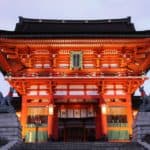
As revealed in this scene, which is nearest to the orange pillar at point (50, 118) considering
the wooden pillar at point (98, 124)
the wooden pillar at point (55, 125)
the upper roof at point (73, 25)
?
the wooden pillar at point (55, 125)

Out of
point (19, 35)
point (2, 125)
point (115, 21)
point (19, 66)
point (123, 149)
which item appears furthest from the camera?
point (115, 21)

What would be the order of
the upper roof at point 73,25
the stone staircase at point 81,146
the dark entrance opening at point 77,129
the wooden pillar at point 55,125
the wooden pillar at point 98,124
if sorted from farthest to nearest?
the upper roof at point 73,25, the dark entrance opening at point 77,129, the wooden pillar at point 98,124, the wooden pillar at point 55,125, the stone staircase at point 81,146

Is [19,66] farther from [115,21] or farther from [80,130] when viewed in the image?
[115,21]

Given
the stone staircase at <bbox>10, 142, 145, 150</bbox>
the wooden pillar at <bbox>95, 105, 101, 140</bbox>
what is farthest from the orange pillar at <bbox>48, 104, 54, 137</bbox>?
the stone staircase at <bbox>10, 142, 145, 150</bbox>

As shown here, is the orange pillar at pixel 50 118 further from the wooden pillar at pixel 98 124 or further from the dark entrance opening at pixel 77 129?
the wooden pillar at pixel 98 124

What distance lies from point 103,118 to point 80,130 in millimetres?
3576

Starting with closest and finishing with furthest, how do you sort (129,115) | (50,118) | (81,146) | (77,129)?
(81,146) → (50,118) → (129,115) → (77,129)

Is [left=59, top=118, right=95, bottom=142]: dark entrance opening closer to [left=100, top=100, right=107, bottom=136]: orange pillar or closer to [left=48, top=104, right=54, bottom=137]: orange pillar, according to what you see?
[left=48, top=104, right=54, bottom=137]: orange pillar

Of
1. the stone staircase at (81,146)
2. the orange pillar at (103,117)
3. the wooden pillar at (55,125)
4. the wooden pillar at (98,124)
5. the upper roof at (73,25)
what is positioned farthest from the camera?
the upper roof at (73,25)

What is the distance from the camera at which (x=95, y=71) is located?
26.0 m

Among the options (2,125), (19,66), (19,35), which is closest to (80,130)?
(19,66)

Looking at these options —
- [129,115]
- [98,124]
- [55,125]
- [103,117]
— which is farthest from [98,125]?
[55,125]

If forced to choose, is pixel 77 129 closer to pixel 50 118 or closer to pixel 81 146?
pixel 50 118

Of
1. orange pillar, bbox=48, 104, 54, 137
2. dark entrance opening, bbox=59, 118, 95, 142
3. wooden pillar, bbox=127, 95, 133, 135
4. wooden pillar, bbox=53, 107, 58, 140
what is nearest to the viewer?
orange pillar, bbox=48, 104, 54, 137
